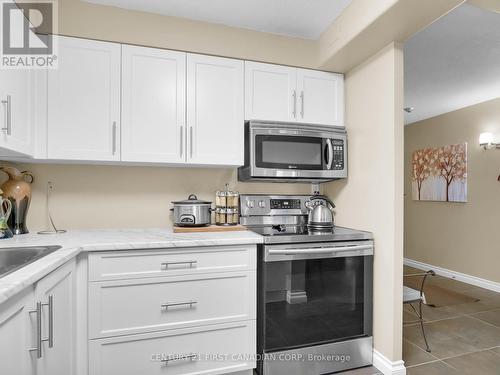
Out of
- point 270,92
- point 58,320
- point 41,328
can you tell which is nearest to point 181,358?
point 58,320

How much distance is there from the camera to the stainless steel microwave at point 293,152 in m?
2.15

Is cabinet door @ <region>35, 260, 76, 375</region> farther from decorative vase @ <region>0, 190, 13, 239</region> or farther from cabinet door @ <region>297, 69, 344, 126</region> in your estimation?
cabinet door @ <region>297, 69, 344, 126</region>

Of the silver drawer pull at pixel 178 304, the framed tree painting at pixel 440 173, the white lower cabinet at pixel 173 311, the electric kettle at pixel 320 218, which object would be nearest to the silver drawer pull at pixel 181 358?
the white lower cabinet at pixel 173 311

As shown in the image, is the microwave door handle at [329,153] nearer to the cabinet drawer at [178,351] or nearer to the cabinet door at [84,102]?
the cabinet drawer at [178,351]

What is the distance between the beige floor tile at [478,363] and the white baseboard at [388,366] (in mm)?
450

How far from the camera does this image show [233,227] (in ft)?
7.11

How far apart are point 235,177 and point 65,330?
1.51 metres

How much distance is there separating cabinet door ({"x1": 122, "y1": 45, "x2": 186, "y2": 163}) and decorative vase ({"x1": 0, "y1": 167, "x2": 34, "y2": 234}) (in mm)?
657

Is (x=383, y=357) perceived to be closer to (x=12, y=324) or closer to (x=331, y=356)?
(x=331, y=356)

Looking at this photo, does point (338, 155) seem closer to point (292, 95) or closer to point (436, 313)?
point (292, 95)

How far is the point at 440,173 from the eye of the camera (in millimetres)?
4312

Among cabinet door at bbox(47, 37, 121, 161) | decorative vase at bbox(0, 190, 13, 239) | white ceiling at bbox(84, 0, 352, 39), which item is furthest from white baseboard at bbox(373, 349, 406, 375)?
decorative vase at bbox(0, 190, 13, 239)

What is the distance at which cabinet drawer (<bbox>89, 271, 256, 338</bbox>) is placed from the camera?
160 cm

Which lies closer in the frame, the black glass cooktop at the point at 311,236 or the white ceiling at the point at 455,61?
the black glass cooktop at the point at 311,236
